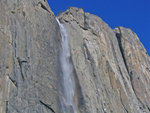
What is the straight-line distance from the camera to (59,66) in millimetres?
24000

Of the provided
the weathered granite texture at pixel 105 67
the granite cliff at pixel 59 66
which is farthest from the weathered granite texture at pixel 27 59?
the weathered granite texture at pixel 105 67

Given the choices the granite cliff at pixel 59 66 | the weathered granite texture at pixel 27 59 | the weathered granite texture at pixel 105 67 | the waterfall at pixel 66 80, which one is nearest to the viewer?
the weathered granite texture at pixel 27 59

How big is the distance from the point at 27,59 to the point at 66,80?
16.6 feet

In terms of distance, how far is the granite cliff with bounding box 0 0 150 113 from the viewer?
18547mm

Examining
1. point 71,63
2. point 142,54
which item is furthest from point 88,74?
point 142,54

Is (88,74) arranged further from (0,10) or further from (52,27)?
(0,10)

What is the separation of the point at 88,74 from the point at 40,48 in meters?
5.19

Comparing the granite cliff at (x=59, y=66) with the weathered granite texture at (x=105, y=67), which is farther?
the weathered granite texture at (x=105, y=67)

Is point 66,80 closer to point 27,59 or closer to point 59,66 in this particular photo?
point 59,66

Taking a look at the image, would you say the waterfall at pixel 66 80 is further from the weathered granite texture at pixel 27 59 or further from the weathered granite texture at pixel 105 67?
the weathered granite texture at pixel 27 59

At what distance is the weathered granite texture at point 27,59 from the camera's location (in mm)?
17812

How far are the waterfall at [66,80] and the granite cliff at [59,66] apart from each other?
0.34 m

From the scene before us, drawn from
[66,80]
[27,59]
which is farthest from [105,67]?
[27,59]

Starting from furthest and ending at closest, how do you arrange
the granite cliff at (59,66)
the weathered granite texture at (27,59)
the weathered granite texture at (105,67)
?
A: the weathered granite texture at (105,67) → the granite cliff at (59,66) → the weathered granite texture at (27,59)
